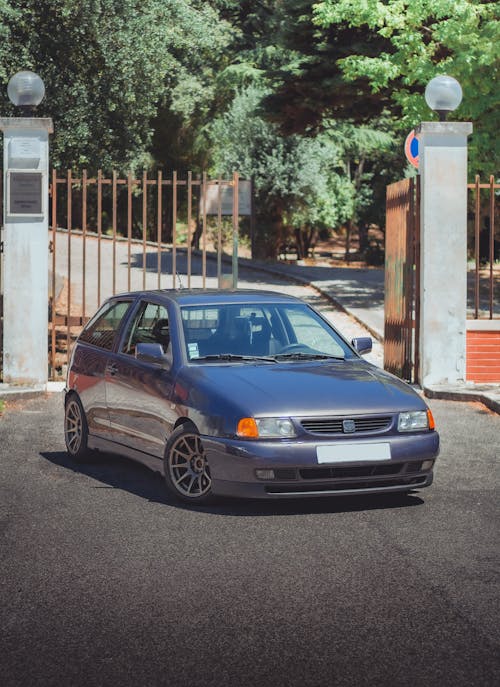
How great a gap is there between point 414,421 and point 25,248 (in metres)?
8.47

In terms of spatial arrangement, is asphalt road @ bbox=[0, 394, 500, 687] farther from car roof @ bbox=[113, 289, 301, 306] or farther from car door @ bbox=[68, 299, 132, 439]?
car roof @ bbox=[113, 289, 301, 306]

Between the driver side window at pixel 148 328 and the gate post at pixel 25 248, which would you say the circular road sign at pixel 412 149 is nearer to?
the gate post at pixel 25 248

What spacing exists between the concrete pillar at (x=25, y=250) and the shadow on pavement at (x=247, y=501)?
5924 millimetres

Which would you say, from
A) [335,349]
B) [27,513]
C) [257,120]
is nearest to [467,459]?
[335,349]

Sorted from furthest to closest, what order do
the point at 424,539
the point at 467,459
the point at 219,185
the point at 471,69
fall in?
the point at 471,69, the point at 219,185, the point at 467,459, the point at 424,539

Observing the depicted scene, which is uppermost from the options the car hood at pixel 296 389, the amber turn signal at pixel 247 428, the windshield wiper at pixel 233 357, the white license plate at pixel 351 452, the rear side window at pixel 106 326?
the rear side window at pixel 106 326

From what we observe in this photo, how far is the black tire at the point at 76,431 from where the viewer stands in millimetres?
10047

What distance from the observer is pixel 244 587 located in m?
6.03

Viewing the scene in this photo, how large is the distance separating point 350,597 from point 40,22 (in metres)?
21.4

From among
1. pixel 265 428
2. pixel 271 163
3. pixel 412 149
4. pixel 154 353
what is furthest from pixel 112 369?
pixel 271 163

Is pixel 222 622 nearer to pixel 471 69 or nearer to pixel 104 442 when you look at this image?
pixel 104 442

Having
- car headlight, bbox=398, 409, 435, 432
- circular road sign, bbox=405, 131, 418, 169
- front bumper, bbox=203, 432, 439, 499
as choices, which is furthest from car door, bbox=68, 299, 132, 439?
circular road sign, bbox=405, 131, 418, 169

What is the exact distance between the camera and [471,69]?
2191 centimetres

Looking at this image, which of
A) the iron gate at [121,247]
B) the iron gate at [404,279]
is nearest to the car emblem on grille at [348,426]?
the iron gate at [121,247]
